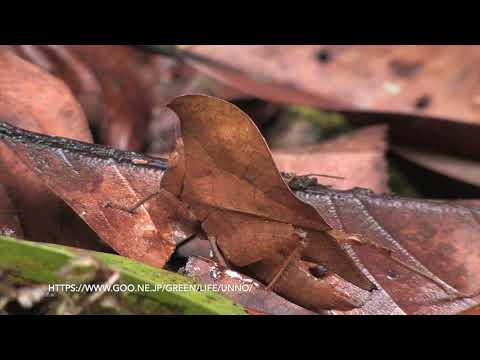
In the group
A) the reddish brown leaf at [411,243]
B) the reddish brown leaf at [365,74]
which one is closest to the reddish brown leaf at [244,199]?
the reddish brown leaf at [411,243]

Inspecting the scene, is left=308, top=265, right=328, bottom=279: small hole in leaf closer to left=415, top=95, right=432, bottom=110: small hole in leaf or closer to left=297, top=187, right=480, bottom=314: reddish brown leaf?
left=297, top=187, right=480, bottom=314: reddish brown leaf

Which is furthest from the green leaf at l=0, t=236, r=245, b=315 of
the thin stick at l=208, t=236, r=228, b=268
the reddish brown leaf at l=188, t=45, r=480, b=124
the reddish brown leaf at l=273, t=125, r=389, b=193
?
the reddish brown leaf at l=188, t=45, r=480, b=124

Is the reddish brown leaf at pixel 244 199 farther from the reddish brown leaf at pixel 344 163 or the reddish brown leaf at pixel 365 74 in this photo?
the reddish brown leaf at pixel 365 74

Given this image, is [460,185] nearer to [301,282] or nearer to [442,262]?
[442,262]

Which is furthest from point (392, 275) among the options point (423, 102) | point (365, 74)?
point (365, 74)

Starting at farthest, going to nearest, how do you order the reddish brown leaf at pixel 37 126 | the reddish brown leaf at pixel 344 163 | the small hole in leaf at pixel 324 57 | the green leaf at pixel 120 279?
1. the small hole in leaf at pixel 324 57
2. the reddish brown leaf at pixel 344 163
3. the reddish brown leaf at pixel 37 126
4. the green leaf at pixel 120 279
